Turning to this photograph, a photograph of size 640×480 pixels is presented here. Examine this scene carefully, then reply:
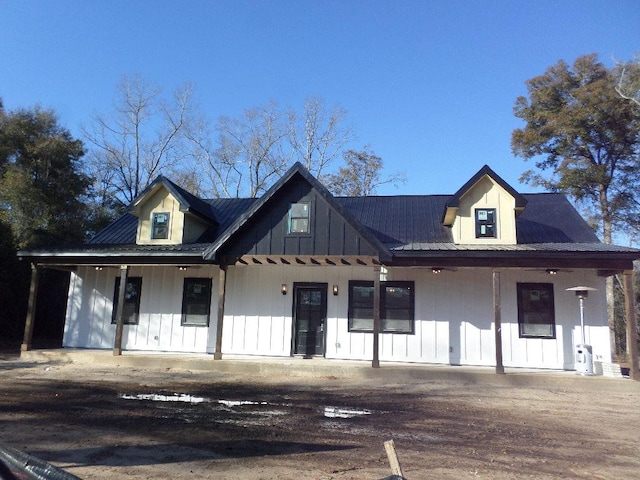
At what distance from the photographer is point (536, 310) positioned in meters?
12.8

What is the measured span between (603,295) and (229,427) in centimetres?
1062

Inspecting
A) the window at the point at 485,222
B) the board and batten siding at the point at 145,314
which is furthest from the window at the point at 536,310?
the board and batten siding at the point at 145,314

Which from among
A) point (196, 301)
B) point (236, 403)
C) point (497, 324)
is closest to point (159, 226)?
point (196, 301)

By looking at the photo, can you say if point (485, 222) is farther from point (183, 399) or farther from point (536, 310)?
point (183, 399)

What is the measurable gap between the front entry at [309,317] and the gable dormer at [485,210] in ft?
13.9

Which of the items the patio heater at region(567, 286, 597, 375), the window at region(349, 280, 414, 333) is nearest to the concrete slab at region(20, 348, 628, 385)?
the patio heater at region(567, 286, 597, 375)

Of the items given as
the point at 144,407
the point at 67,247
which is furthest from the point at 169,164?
the point at 144,407

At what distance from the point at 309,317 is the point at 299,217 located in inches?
122

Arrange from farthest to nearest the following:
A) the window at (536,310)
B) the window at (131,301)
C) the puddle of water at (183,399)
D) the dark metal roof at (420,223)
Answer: the window at (131,301) < the dark metal roof at (420,223) < the window at (536,310) < the puddle of water at (183,399)

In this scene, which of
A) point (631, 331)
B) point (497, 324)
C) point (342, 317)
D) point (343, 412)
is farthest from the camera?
point (342, 317)

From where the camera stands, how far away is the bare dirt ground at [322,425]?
16.7 feet

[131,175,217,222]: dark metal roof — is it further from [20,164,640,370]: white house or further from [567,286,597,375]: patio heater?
[567,286,597,375]: patio heater

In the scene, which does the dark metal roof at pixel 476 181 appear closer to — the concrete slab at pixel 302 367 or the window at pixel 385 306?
the window at pixel 385 306

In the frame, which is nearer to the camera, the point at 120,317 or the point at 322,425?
the point at 322,425
